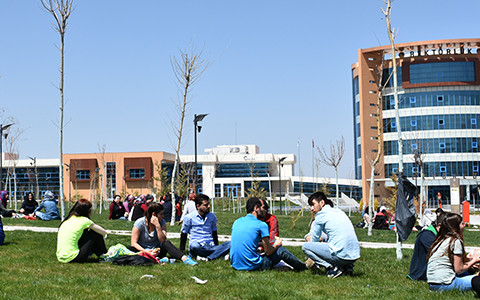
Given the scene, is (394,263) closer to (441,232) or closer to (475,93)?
(441,232)

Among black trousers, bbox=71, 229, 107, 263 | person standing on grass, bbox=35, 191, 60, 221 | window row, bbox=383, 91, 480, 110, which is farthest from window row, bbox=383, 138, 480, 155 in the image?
black trousers, bbox=71, 229, 107, 263

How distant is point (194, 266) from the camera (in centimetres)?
997

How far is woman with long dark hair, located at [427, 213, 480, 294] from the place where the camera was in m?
7.47

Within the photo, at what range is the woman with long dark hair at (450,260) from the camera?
24.5 feet

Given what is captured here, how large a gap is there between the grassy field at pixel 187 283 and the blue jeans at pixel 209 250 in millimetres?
361

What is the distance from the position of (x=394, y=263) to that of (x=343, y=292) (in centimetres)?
366

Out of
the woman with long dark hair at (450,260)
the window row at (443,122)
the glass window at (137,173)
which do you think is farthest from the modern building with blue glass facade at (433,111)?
the woman with long dark hair at (450,260)

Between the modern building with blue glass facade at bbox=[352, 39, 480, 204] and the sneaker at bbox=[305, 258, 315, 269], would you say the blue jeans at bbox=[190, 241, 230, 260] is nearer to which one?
the sneaker at bbox=[305, 258, 315, 269]

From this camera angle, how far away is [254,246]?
30.4 feet

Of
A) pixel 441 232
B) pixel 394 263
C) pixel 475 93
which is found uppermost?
pixel 475 93

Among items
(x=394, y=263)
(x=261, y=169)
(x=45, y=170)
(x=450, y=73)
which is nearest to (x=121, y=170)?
(x=45, y=170)

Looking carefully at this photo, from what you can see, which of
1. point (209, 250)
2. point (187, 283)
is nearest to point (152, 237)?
point (209, 250)

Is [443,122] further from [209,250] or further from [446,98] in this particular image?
[209,250]

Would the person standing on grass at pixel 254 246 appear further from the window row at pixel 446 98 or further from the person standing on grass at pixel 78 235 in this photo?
the window row at pixel 446 98
